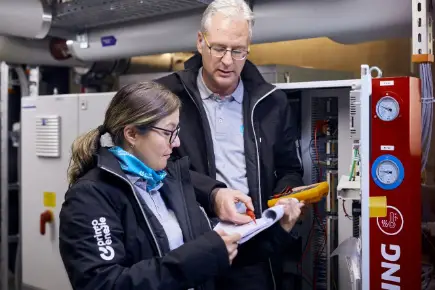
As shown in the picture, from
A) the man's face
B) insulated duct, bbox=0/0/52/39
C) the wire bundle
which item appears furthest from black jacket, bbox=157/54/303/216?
insulated duct, bbox=0/0/52/39

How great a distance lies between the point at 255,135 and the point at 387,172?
50 cm

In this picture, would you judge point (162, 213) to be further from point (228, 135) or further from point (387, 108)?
point (387, 108)

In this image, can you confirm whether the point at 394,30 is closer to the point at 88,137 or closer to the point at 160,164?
the point at 160,164

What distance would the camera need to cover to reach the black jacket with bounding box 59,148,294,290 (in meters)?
1.17

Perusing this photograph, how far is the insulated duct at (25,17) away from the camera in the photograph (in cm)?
245

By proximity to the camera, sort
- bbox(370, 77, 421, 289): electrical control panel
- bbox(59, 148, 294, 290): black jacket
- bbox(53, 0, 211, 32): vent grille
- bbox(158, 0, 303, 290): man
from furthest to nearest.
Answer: bbox(53, 0, 211, 32): vent grille
bbox(158, 0, 303, 290): man
bbox(370, 77, 421, 289): electrical control panel
bbox(59, 148, 294, 290): black jacket

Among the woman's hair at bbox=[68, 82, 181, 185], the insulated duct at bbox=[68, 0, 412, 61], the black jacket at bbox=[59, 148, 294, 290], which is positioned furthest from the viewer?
the insulated duct at bbox=[68, 0, 412, 61]

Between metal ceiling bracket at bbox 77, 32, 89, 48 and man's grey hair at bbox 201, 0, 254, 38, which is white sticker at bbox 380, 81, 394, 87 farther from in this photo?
metal ceiling bracket at bbox 77, 32, 89, 48

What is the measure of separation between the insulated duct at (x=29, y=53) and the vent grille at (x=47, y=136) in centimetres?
47

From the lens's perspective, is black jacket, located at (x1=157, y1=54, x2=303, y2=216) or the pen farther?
black jacket, located at (x1=157, y1=54, x2=303, y2=216)

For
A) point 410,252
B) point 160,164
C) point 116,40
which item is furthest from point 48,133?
point 410,252

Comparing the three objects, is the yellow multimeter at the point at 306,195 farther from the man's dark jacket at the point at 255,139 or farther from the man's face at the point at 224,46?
the man's face at the point at 224,46

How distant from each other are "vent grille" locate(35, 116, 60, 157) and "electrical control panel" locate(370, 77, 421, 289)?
6.05ft

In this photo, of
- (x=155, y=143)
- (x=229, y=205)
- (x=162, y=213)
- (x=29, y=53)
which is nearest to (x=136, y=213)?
(x=162, y=213)
